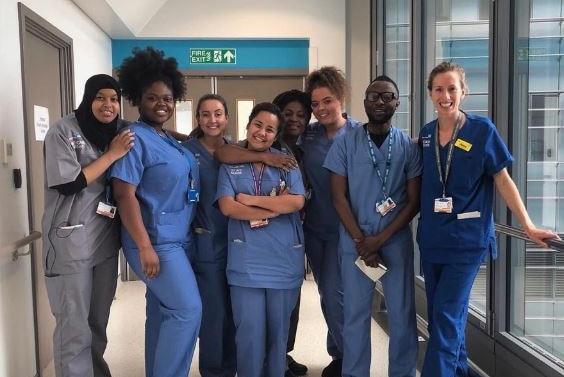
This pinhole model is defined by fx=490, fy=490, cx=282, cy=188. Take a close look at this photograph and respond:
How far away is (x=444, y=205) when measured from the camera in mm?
1926

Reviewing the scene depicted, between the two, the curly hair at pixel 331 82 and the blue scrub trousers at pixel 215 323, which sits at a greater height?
the curly hair at pixel 331 82

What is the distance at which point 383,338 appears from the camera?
126 inches

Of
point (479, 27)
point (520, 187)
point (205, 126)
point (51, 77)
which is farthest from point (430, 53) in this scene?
point (51, 77)

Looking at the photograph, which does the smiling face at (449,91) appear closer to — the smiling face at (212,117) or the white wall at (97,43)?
the smiling face at (212,117)

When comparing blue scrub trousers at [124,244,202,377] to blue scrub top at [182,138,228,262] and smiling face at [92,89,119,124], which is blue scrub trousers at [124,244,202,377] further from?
smiling face at [92,89,119,124]

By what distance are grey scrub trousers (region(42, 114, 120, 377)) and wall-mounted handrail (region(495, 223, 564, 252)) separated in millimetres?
1721

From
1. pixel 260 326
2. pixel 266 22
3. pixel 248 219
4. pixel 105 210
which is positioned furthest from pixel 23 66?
pixel 266 22

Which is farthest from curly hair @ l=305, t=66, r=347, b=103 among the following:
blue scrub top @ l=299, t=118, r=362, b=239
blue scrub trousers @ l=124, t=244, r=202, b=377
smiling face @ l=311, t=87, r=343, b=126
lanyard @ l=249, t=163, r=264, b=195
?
blue scrub trousers @ l=124, t=244, r=202, b=377

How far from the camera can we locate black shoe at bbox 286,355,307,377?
2.73 metres

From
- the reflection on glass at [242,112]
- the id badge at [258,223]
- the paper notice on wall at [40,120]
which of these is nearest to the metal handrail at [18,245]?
the paper notice on wall at [40,120]

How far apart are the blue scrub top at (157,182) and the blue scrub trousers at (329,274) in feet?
2.48

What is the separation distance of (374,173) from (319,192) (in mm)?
416

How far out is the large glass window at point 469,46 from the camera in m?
2.54

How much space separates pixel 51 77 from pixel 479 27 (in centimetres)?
261
